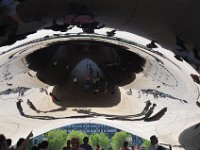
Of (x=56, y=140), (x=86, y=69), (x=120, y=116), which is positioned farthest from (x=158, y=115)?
(x=56, y=140)

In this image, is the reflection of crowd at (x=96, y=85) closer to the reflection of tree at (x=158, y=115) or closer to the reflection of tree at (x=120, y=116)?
the reflection of tree at (x=120, y=116)

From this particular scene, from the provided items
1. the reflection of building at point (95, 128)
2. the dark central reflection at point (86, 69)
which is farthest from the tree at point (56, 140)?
the dark central reflection at point (86, 69)

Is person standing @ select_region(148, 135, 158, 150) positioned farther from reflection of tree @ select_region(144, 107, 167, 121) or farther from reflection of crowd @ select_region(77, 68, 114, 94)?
reflection of crowd @ select_region(77, 68, 114, 94)

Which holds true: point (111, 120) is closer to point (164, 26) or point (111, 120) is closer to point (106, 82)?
point (106, 82)

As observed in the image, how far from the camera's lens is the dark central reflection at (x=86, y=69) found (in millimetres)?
4770

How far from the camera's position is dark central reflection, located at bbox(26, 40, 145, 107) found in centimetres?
477

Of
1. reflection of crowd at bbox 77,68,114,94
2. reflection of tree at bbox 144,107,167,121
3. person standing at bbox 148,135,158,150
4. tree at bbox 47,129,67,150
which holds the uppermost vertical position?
tree at bbox 47,129,67,150

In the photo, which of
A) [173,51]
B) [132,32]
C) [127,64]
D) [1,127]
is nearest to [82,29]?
[132,32]

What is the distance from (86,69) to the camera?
217 inches

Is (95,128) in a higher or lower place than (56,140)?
higher

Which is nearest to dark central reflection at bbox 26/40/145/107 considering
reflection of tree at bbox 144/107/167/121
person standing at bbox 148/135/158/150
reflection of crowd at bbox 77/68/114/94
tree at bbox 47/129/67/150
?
reflection of crowd at bbox 77/68/114/94

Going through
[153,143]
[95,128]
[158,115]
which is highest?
[95,128]

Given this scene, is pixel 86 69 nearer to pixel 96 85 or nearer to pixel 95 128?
pixel 96 85

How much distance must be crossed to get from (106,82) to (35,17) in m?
2.70
